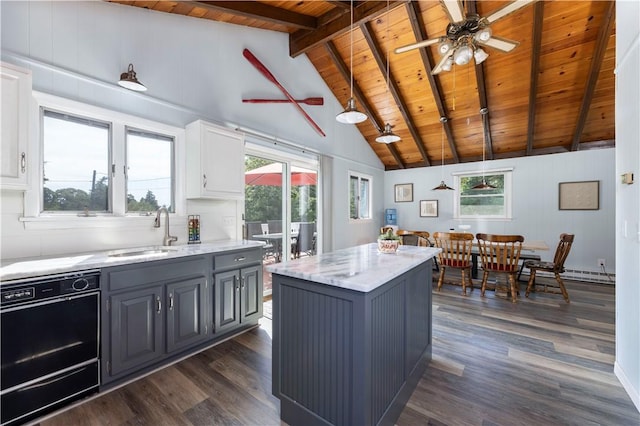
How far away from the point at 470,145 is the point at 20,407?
706 centimetres

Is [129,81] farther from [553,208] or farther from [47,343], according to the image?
[553,208]

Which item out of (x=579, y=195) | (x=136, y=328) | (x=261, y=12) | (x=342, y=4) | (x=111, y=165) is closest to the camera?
(x=136, y=328)

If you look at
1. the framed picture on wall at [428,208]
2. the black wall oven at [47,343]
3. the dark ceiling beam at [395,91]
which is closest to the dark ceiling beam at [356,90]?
the dark ceiling beam at [395,91]

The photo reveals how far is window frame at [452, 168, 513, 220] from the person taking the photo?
18.8 ft

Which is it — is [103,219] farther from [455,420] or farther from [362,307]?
[455,420]

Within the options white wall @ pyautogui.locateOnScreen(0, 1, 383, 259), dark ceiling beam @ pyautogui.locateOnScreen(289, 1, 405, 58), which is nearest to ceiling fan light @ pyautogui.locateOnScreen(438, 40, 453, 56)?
dark ceiling beam @ pyautogui.locateOnScreen(289, 1, 405, 58)

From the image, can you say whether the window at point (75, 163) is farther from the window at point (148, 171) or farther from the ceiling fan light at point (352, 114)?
the ceiling fan light at point (352, 114)

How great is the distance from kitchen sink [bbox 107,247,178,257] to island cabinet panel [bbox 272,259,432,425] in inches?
51.2

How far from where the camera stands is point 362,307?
1348mm

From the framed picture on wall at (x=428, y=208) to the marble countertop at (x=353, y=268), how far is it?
15.9 feet

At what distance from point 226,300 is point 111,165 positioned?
1649 millimetres

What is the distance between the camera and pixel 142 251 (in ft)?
8.01

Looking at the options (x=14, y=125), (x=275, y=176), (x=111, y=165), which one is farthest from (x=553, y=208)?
(x=14, y=125)

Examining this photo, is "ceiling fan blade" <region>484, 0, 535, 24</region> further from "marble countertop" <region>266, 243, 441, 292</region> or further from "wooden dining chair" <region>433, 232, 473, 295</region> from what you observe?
"wooden dining chair" <region>433, 232, 473, 295</region>
